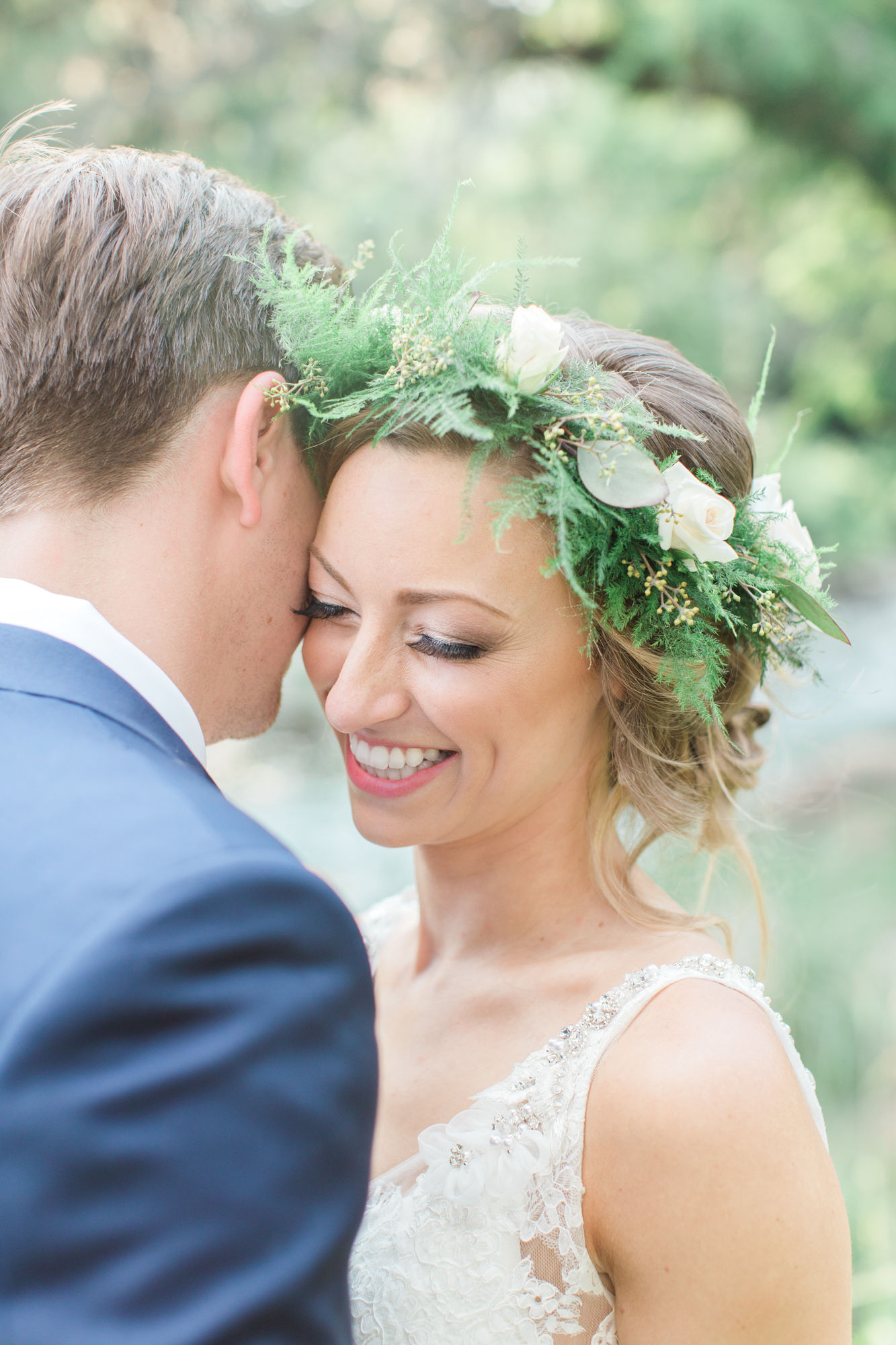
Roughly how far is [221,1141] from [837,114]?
9354 mm

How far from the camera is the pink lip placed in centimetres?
211

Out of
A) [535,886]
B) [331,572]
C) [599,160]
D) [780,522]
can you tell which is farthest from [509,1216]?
[599,160]

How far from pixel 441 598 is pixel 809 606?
81cm

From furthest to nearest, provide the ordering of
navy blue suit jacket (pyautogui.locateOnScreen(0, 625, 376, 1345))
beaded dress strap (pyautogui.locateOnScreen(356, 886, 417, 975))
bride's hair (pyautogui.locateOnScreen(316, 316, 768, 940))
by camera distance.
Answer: beaded dress strap (pyautogui.locateOnScreen(356, 886, 417, 975))
bride's hair (pyautogui.locateOnScreen(316, 316, 768, 940))
navy blue suit jacket (pyautogui.locateOnScreen(0, 625, 376, 1345))

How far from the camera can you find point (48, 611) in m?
1.53

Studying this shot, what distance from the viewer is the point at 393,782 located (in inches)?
84.1

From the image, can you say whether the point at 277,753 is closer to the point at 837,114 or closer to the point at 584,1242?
the point at 584,1242

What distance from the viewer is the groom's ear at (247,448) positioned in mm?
1907

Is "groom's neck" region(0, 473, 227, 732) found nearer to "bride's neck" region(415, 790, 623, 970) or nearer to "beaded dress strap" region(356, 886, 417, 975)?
"bride's neck" region(415, 790, 623, 970)

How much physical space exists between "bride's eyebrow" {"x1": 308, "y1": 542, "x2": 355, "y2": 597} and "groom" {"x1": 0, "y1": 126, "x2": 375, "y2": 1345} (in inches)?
11.8

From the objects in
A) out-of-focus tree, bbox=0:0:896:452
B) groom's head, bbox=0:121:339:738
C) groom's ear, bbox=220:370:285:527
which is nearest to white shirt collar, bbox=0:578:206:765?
groom's head, bbox=0:121:339:738

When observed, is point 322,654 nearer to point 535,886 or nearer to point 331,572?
point 331,572

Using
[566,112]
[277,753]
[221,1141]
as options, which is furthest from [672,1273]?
[566,112]

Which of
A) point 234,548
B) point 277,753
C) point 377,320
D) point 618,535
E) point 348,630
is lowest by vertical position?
point 277,753
